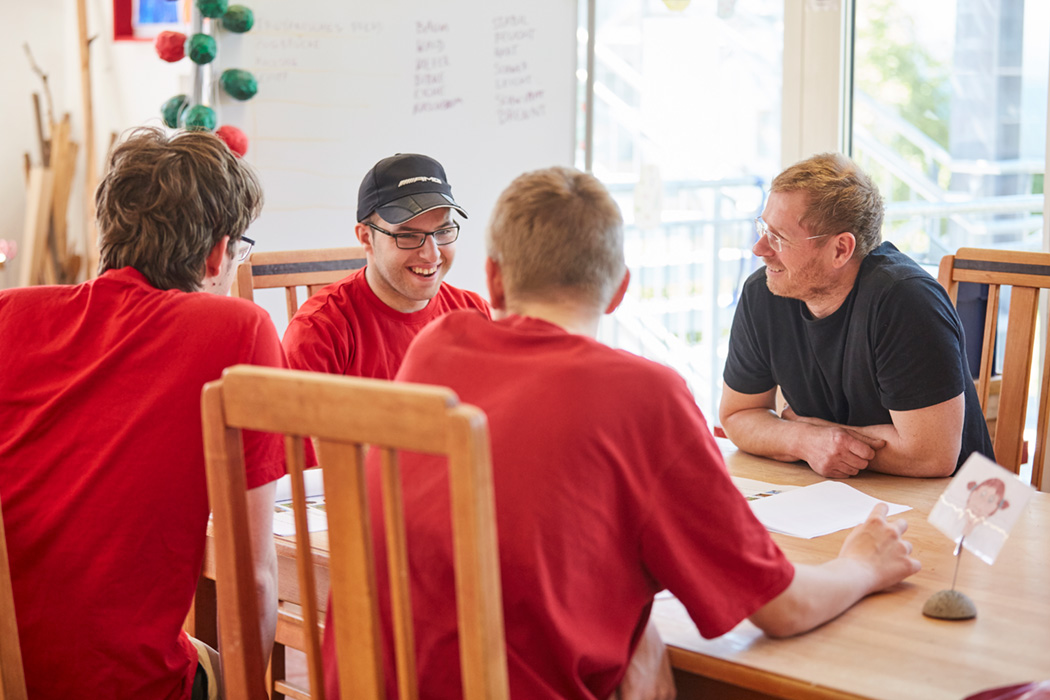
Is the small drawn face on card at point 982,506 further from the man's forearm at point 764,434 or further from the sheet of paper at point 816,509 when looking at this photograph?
the man's forearm at point 764,434

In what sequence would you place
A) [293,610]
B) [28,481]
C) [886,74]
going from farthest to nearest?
[886,74] < [293,610] < [28,481]

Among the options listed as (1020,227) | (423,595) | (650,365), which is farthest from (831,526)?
(1020,227)

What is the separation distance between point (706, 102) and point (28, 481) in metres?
2.96

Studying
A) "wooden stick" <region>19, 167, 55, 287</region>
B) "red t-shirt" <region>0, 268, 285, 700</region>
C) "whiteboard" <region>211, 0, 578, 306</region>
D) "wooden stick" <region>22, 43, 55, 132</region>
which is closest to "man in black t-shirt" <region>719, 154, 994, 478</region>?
"red t-shirt" <region>0, 268, 285, 700</region>

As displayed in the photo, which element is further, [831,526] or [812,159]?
[812,159]

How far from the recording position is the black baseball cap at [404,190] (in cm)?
194

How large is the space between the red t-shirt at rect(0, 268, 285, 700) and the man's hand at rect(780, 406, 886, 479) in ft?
3.24

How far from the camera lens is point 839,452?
1.76 meters

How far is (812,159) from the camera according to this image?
198 cm

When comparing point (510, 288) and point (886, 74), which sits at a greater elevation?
point (886, 74)

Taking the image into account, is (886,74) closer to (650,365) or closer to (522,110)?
(522,110)

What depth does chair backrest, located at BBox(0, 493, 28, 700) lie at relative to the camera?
120 cm

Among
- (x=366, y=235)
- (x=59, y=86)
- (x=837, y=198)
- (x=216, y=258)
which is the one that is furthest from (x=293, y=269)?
(x=59, y=86)

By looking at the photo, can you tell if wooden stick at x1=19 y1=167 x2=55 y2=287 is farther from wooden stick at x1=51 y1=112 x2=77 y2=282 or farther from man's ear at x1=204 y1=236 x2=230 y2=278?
man's ear at x1=204 y1=236 x2=230 y2=278
